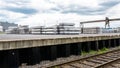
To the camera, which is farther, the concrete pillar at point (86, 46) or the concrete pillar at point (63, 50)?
the concrete pillar at point (86, 46)

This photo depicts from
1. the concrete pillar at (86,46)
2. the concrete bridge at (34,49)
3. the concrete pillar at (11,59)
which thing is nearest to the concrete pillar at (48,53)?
the concrete bridge at (34,49)

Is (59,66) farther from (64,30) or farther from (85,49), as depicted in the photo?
(64,30)

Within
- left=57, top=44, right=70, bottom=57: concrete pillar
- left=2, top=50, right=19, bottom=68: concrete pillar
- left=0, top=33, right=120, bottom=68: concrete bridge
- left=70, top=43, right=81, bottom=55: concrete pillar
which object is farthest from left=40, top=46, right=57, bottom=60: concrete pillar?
left=70, top=43, right=81, bottom=55: concrete pillar

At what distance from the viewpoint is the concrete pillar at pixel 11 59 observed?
38.1 ft

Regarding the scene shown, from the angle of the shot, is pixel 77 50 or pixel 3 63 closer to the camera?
pixel 3 63

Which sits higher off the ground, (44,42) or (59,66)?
(44,42)

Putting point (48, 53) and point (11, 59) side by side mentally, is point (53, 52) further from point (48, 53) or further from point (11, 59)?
point (11, 59)

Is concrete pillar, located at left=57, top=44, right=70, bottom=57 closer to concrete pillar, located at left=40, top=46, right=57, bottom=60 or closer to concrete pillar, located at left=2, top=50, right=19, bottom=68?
concrete pillar, located at left=40, top=46, right=57, bottom=60

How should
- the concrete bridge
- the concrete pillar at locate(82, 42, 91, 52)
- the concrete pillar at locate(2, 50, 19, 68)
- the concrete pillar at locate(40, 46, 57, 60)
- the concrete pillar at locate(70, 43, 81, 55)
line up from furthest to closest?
the concrete pillar at locate(82, 42, 91, 52) < the concrete pillar at locate(70, 43, 81, 55) < the concrete pillar at locate(40, 46, 57, 60) < the concrete pillar at locate(2, 50, 19, 68) < the concrete bridge

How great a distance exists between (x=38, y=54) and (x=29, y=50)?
716 millimetres

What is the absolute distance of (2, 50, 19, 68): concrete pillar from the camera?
38.1ft

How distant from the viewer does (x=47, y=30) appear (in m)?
34.8

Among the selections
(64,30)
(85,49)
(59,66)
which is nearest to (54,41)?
(59,66)

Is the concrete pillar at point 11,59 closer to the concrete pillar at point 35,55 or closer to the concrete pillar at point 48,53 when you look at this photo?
the concrete pillar at point 35,55
